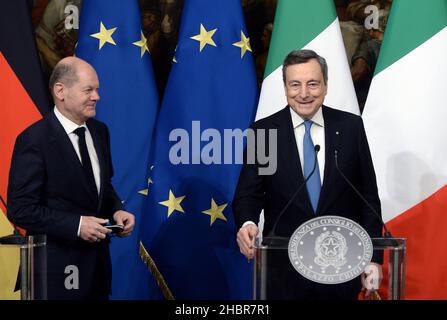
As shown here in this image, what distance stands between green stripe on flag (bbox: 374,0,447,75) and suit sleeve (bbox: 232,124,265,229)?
A: 118 centimetres

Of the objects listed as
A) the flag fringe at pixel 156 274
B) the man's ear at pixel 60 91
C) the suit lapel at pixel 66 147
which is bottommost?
the flag fringe at pixel 156 274

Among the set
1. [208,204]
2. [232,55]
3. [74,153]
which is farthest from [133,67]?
[74,153]

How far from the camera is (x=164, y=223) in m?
4.02

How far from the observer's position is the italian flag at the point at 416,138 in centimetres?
379

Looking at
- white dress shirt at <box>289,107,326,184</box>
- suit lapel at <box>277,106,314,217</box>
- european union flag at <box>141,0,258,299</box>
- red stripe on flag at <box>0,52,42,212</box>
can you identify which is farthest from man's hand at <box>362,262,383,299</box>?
red stripe on flag at <box>0,52,42,212</box>

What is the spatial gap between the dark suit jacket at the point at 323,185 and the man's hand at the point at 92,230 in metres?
0.50

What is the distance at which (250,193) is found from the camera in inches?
120

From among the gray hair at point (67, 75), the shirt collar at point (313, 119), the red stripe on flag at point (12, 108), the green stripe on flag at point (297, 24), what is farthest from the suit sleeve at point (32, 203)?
the green stripe on flag at point (297, 24)

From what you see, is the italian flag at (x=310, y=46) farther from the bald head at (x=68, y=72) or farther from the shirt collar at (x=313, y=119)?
the bald head at (x=68, y=72)

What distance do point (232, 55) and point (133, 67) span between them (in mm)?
512

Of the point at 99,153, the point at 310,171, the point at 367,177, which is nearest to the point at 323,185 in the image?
the point at 310,171

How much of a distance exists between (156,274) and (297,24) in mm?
1435

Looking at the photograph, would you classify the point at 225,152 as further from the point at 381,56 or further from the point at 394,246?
the point at 394,246

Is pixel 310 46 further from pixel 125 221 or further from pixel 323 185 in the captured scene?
pixel 125 221
